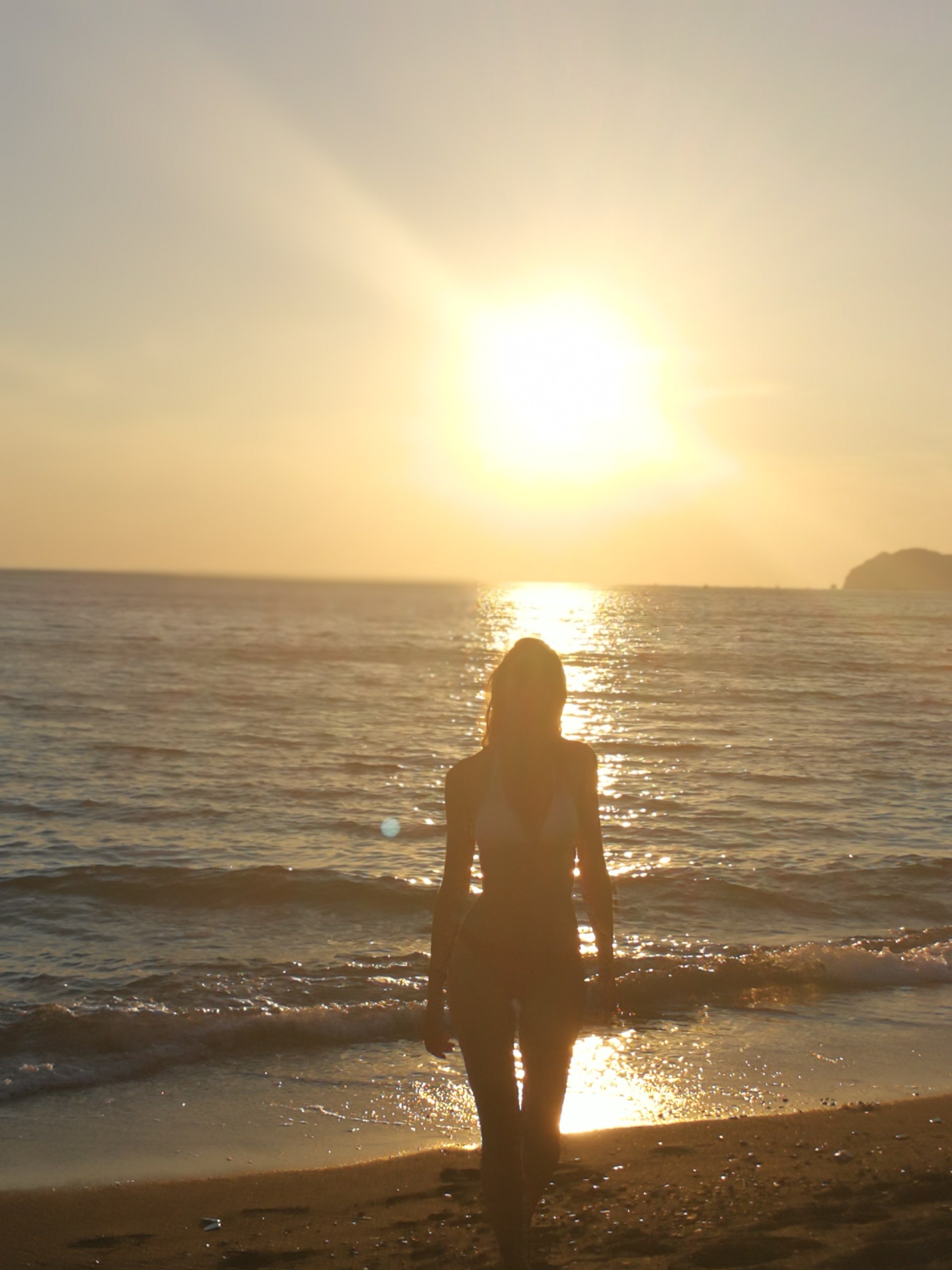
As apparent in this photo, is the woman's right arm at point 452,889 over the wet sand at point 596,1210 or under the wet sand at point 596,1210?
over

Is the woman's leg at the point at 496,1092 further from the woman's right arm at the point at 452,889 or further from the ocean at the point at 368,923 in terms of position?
the ocean at the point at 368,923

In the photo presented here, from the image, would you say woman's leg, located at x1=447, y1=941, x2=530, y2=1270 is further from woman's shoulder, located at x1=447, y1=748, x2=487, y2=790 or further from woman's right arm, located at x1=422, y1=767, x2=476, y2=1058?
woman's shoulder, located at x1=447, y1=748, x2=487, y2=790

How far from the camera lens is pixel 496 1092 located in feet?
11.1

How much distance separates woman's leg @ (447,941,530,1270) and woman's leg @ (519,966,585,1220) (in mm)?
55

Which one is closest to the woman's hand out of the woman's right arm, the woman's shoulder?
the woman's right arm

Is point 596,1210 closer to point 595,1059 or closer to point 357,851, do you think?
point 595,1059

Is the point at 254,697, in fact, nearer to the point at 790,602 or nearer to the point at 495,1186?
the point at 495,1186

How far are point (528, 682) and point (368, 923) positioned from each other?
23.3 feet

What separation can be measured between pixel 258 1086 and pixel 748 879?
6.75 meters

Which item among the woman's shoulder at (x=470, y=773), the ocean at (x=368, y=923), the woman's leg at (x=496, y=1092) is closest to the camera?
the woman's leg at (x=496, y=1092)

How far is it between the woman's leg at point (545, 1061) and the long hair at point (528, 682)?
0.79 meters

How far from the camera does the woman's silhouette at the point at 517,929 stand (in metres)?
3.41

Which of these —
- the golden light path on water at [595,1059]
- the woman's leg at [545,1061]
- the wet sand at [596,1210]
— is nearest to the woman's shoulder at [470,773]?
the woman's leg at [545,1061]

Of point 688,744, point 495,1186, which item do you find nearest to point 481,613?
point 688,744
